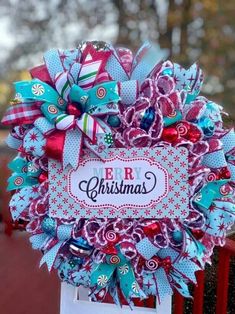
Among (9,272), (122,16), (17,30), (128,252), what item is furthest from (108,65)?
(17,30)

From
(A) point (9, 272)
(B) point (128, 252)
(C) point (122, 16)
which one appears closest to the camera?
(B) point (128, 252)

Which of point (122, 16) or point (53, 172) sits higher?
point (122, 16)

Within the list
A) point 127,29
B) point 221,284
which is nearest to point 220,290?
point 221,284

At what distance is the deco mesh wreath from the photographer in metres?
1.05

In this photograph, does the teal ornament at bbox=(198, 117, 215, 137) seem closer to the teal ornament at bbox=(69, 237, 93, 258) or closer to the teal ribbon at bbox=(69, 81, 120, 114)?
the teal ribbon at bbox=(69, 81, 120, 114)

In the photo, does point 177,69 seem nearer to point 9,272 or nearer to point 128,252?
point 128,252

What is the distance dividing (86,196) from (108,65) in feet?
0.94

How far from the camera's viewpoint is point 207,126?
1.07 meters

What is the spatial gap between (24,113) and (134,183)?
0.29 meters

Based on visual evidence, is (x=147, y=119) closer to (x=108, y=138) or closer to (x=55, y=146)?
(x=108, y=138)

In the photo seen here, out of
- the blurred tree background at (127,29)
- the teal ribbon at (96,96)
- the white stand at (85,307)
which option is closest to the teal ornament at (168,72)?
the teal ribbon at (96,96)

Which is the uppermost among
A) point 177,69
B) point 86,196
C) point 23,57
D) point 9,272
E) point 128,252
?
point 23,57

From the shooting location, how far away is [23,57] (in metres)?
4.97

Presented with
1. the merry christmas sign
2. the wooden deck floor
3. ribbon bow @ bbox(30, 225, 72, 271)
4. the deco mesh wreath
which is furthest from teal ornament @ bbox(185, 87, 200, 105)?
the wooden deck floor
